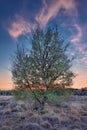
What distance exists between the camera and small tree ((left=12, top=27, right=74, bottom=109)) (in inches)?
1214

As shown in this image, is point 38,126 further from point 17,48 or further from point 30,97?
point 17,48

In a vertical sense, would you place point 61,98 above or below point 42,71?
below

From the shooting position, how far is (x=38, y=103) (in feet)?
108

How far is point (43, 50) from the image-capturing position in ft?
102

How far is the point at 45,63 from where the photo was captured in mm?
30844

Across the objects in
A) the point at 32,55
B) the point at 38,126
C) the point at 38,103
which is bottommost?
the point at 38,126

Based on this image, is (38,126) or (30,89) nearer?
(38,126)

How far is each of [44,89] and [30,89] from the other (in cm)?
184

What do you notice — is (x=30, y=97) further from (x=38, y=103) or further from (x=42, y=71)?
(x=42, y=71)

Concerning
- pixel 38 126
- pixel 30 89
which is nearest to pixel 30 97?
pixel 30 89

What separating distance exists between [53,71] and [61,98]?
3.18m

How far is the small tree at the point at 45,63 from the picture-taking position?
3083 centimetres

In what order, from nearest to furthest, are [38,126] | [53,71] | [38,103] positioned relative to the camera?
1. [38,126]
2. [53,71]
3. [38,103]

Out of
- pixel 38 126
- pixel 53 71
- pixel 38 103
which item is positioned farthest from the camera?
pixel 38 103
